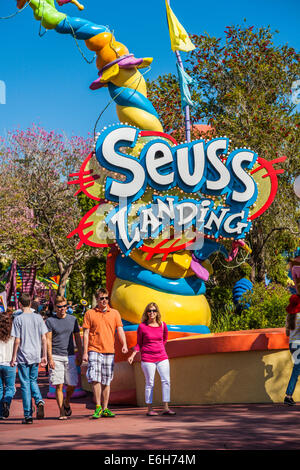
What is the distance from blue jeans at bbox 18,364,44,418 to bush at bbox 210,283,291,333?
4918 mm

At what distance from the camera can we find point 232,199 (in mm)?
11227

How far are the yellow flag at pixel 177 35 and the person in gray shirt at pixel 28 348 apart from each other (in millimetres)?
7005

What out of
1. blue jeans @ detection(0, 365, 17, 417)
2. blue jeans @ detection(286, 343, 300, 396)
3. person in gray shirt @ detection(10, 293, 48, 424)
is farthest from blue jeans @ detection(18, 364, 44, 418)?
blue jeans @ detection(286, 343, 300, 396)

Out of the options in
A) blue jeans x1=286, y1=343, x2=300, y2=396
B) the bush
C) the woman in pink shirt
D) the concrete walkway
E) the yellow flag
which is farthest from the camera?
the yellow flag

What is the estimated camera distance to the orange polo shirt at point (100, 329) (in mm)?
7684

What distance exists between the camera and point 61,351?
7.79 metres

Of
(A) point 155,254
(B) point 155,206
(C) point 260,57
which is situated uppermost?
(C) point 260,57

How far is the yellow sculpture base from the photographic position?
34.3 feet

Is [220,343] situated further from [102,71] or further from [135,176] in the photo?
[102,71]

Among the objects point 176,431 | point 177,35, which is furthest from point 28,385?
point 177,35

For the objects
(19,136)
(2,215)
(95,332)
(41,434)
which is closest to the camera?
(41,434)

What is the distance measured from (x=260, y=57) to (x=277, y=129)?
112 inches

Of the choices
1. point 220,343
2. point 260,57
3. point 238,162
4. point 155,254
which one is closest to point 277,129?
point 260,57

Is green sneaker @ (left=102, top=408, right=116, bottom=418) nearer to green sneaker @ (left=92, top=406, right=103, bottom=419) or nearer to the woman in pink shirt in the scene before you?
green sneaker @ (left=92, top=406, right=103, bottom=419)
